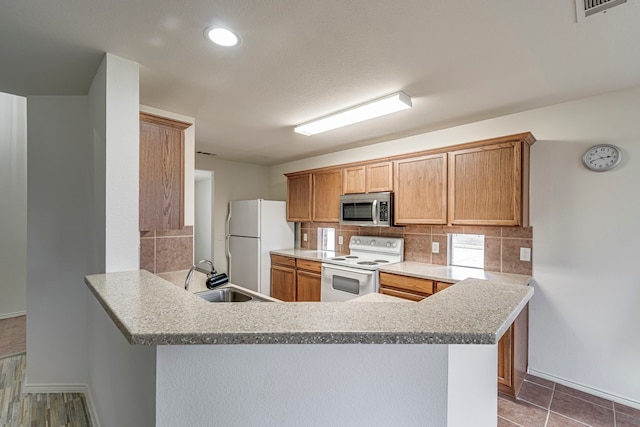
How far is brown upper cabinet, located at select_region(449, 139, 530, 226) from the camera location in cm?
241

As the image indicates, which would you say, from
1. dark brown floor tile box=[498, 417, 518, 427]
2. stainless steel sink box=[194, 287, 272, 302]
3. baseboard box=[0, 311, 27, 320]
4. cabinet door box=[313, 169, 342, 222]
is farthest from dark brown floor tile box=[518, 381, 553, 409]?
baseboard box=[0, 311, 27, 320]

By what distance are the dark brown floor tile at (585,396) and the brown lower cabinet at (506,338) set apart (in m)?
0.26

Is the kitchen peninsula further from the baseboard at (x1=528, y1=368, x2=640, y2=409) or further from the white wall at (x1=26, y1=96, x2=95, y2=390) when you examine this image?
the baseboard at (x1=528, y1=368, x2=640, y2=409)

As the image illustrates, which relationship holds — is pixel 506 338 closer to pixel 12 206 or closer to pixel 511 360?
pixel 511 360

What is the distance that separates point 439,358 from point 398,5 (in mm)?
1440

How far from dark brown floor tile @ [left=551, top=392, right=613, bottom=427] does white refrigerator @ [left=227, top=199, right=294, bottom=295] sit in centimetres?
337

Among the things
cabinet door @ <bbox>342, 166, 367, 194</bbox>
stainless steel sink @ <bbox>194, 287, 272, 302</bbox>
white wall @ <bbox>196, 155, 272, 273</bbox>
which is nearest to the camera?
stainless steel sink @ <bbox>194, 287, 272, 302</bbox>

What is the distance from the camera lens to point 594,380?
7.41 feet

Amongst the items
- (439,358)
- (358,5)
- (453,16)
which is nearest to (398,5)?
(358,5)

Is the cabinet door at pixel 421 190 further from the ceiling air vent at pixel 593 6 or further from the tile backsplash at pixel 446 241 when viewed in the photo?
the ceiling air vent at pixel 593 6

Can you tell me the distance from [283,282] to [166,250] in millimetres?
1879

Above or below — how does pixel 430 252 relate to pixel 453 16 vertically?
below

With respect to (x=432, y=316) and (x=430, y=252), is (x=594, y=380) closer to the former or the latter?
(x=430, y=252)

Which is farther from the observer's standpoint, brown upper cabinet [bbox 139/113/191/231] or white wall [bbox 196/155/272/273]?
white wall [bbox 196/155/272/273]
